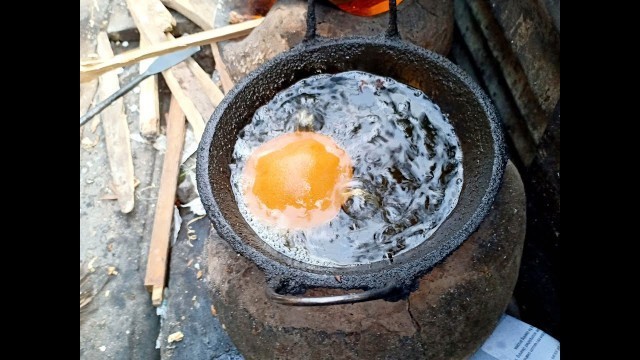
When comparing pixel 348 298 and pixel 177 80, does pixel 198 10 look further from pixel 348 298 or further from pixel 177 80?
pixel 348 298

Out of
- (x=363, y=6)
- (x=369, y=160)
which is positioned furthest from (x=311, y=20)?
(x=363, y=6)

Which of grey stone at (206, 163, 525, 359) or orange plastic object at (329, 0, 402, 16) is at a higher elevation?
orange plastic object at (329, 0, 402, 16)

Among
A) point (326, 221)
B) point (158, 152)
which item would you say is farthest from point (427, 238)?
point (158, 152)

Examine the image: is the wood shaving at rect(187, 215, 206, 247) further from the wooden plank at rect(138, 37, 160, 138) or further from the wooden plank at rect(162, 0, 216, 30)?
the wooden plank at rect(162, 0, 216, 30)

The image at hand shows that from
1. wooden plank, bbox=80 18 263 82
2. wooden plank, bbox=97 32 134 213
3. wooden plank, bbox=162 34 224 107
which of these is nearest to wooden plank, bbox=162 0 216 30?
wooden plank, bbox=80 18 263 82

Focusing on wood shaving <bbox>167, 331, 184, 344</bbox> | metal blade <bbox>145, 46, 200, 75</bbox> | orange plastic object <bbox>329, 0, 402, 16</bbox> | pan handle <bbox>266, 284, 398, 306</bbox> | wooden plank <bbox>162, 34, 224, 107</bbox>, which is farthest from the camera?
metal blade <bbox>145, 46, 200, 75</bbox>

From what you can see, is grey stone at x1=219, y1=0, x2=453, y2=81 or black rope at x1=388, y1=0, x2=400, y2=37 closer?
black rope at x1=388, y1=0, x2=400, y2=37

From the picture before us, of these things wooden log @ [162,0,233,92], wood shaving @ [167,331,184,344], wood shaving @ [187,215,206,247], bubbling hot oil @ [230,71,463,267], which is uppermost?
bubbling hot oil @ [230,71,463,267]

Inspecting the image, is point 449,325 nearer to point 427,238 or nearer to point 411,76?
point 427,238
